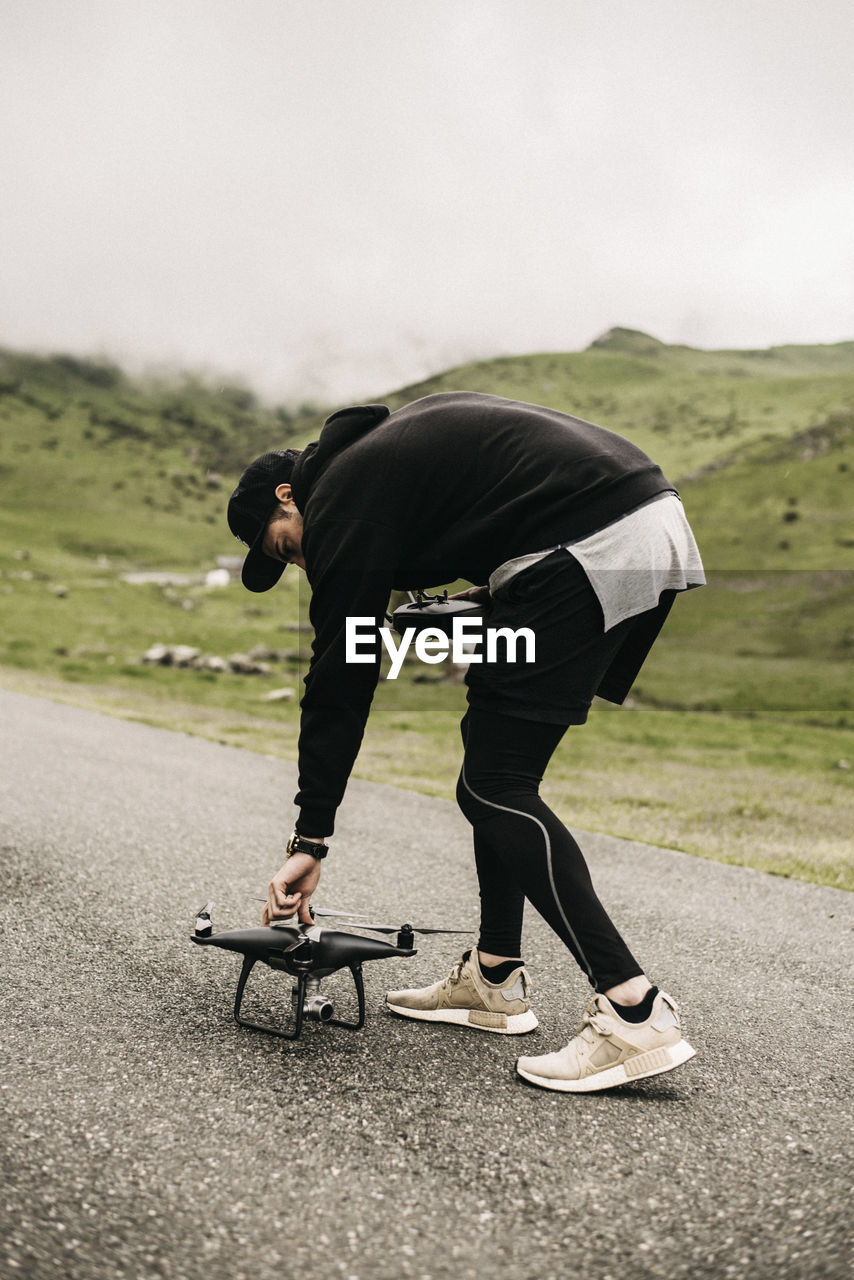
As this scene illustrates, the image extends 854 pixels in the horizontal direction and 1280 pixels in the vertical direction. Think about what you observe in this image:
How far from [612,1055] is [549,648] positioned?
4.15 ft

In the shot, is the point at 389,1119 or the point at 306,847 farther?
the point at 306,847

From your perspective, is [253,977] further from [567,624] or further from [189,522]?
[189,522]

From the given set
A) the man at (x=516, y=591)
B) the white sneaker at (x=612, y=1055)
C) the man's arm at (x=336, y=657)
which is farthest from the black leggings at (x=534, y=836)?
the man's arm at (x=336, y=657)

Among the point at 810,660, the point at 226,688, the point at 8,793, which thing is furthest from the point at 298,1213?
the point at 810,660

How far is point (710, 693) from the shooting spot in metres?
29.2

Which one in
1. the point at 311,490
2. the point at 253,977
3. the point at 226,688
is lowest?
the point at 226,688

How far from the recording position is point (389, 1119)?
275 centimetres

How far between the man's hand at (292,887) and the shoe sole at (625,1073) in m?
0.93

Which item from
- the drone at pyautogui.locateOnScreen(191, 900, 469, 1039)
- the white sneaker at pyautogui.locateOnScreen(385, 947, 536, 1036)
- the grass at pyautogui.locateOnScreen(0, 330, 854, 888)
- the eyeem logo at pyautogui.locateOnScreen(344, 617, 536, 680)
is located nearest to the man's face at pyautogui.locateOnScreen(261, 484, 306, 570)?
the eyeem logo at pyautogui.locateOnScreen(344, 617, 536, 680)

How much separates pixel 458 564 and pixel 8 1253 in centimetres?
215

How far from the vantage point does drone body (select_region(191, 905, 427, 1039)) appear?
10.3 ft

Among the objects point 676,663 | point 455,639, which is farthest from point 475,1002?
point 676,663

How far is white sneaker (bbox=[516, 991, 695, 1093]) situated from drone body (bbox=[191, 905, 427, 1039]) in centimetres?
59

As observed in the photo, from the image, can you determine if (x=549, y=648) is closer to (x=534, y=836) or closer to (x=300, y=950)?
(x=534, y=836)
